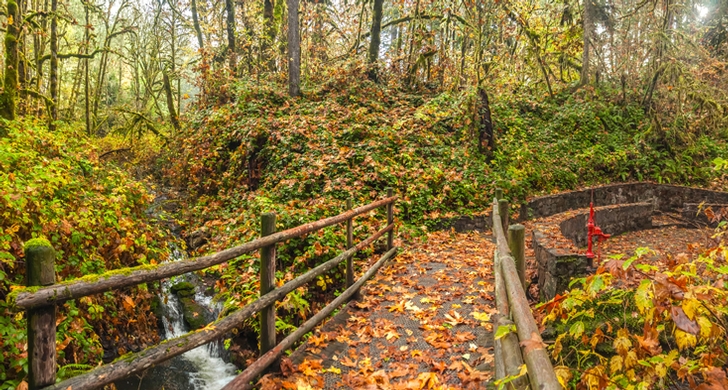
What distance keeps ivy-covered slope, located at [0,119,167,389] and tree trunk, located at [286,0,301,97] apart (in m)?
8.68

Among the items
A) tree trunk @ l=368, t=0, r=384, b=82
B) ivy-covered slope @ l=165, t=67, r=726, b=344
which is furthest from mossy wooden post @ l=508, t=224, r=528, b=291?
tree trunk @ l=368, t=0, r=384, b=82

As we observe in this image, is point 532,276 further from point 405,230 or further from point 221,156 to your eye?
point 221,156

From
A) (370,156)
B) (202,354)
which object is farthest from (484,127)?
(202,354)

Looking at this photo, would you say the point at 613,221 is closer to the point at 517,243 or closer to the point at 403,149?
the point at 403,149

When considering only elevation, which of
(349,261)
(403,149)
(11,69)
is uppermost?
(11,69)

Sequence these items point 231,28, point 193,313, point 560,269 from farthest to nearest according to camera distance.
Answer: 1. point 231,28
2. point 193,313
3. point 560,269

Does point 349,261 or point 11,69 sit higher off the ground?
point 11,69

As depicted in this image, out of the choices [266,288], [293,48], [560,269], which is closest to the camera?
[266,288]

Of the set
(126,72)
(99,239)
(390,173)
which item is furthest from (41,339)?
(126,72)

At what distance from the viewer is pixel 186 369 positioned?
20.2ft

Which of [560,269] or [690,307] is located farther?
[560,269]

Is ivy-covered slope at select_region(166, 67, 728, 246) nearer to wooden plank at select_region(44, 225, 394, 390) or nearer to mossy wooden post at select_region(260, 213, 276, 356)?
mossy wooden post at select_region(260, 213, 276, 356)

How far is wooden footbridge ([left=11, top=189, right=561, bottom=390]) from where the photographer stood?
79.1 inches

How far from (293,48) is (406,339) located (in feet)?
41.5
